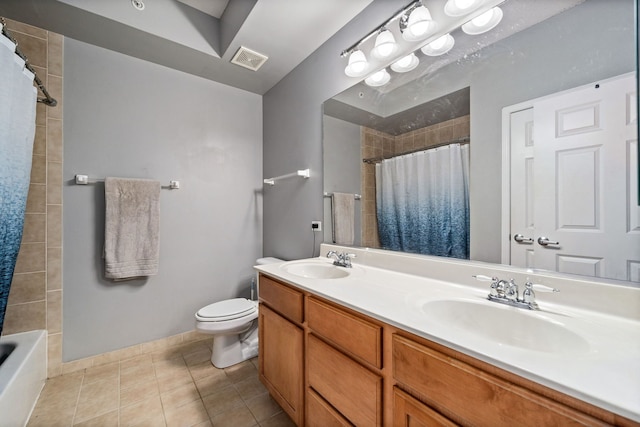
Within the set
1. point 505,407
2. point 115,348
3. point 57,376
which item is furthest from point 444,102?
point 57,376

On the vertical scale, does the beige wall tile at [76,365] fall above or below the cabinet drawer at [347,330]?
below

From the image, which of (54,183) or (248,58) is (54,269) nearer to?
(54,183)

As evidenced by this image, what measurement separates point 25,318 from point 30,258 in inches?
15.8

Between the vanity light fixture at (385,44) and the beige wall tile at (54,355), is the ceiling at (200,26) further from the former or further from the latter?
the beige wall tile at (54,355)

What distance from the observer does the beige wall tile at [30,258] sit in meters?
1.69

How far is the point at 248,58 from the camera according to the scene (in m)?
2.10

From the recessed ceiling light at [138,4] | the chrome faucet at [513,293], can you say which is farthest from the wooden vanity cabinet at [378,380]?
the recessed ceiling light at [138,4]

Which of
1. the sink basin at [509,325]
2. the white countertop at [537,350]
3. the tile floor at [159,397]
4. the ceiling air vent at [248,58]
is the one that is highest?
the ceiling air vent at [248,58]

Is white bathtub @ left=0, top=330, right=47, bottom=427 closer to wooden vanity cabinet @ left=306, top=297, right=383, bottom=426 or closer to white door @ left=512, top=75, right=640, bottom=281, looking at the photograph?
wooden vanity cabinet @ left=306, top=297, right=383, bottom=426

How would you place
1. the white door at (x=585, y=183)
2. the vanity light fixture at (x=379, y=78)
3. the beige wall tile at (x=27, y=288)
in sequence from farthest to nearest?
the beige wall tile at (x=27, y=288) < the vanity light fixture at (x=379, y=78) < the white door at (x=585, y=183)

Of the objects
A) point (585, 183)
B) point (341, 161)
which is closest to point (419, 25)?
point (341, 161)

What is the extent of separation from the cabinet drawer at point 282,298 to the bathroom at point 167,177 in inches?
25.4

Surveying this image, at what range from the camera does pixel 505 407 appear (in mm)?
569

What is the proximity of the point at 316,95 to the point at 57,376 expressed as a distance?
281cm
